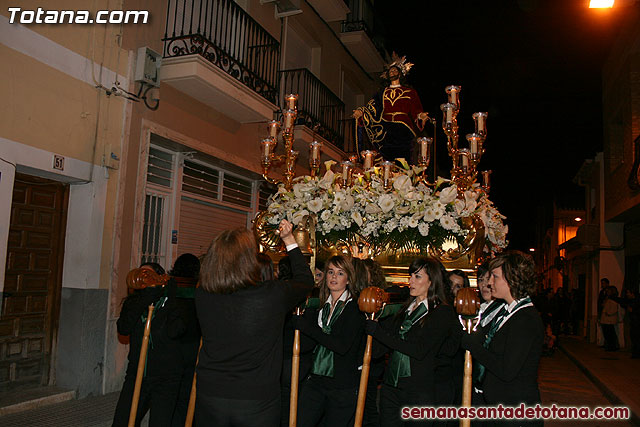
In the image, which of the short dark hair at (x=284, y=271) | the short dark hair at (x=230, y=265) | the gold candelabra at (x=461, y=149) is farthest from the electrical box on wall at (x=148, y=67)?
the short dark hair at (x=230, y=265)

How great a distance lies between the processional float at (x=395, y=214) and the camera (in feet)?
14.5

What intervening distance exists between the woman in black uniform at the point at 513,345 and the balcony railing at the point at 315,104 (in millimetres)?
8660

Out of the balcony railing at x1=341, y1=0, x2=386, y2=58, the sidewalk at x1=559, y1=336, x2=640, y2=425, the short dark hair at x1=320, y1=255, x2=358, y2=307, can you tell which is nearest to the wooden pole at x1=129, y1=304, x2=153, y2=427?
the short dark hair at x1=320, y1=255, x2=358, y2=307

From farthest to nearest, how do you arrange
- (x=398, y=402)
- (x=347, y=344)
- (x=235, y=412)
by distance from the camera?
1. (x=347, y=344)
2. (x=398, y=402)
3. (x=235, y=412)

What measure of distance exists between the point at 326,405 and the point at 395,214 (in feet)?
5.16

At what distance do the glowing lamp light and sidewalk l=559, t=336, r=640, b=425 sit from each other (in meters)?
4.94

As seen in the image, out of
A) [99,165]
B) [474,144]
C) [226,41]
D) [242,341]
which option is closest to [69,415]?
[99,165]

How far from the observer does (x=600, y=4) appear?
6.52m

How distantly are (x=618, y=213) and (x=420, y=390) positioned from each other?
13099 millimetres

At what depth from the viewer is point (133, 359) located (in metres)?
4.16

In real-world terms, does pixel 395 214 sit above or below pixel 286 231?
above

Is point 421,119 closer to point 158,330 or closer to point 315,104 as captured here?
point 158,330

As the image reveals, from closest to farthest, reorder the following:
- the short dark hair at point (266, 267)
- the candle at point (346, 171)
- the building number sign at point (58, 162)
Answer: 1. the short dark hair at point (266, 267)
2. the candle at point (346, 171)
3. the building number sign at point (58, 162)

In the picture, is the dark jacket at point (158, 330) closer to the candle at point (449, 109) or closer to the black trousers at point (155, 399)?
the black trousers at point (155, 399)
